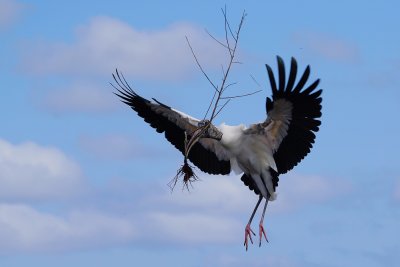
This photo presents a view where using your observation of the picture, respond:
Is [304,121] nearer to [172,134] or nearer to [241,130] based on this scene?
[241,130]

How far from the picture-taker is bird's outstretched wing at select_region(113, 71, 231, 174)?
28516mm

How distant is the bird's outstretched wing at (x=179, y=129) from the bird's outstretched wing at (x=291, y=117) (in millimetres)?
1469

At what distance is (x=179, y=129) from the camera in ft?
94.1

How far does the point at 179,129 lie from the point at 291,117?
9.49ft

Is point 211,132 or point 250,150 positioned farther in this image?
point 250,150

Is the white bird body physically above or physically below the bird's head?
below

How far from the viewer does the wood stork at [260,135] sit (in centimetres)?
2628

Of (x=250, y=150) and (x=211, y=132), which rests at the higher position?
(x=211, y=132)

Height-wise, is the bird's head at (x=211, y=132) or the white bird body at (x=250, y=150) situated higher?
the bird's head at (x=211, y=132)

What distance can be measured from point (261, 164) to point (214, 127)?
1181mm

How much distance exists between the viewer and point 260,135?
27.2 metres

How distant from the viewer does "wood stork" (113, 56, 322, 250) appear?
26281mm

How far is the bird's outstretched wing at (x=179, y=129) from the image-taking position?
28516 millimetres

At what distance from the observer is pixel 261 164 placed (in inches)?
1089
